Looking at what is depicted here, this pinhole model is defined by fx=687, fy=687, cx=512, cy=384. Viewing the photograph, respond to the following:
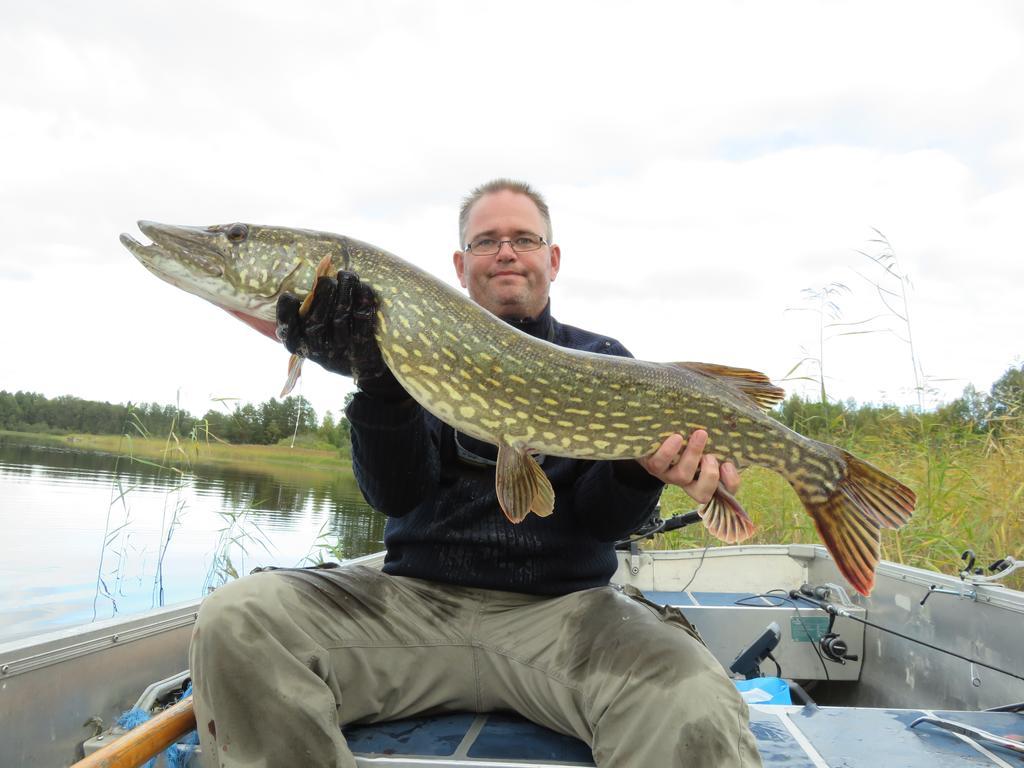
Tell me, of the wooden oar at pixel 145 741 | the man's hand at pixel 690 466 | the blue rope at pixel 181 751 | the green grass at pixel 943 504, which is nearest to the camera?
the wooden oar at pixel 145 741

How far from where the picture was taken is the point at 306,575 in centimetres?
165

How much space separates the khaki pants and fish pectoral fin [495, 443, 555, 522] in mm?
237

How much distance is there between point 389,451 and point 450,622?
1.47 ft

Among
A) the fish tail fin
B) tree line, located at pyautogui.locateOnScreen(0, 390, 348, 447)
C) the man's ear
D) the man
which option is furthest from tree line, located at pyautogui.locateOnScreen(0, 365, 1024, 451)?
the fish tail fin

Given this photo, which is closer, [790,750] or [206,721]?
[206,721]

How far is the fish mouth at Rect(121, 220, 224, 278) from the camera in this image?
6.12 feet

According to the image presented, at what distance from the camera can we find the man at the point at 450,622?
127 centimetres

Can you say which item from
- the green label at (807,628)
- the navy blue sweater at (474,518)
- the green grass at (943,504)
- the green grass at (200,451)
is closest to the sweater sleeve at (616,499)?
the navy blue sweater at (474,518)

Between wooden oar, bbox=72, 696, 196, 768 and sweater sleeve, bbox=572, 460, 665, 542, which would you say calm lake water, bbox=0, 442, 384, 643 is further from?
sweater sleeve, bbox=572, 460, 665, 542

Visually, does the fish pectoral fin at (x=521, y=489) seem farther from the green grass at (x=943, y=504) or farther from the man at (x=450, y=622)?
the green grass at (x=943, y=504)

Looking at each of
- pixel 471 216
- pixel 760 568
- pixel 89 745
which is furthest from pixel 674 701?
pixel 760 568

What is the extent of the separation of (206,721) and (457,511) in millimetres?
752

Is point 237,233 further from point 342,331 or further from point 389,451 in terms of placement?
point 389,451

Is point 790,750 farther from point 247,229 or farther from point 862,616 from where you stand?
point 247,229
